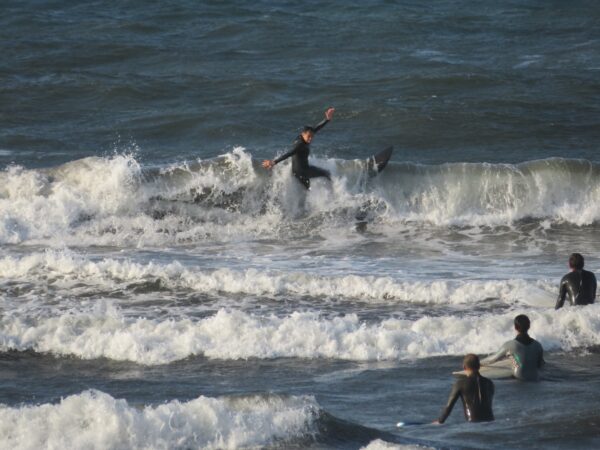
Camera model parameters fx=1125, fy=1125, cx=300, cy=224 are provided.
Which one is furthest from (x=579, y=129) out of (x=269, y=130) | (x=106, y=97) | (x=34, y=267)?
(x=34, y=267)

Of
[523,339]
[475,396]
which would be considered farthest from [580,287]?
[475,396]

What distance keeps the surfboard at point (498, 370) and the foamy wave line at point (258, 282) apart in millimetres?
3104

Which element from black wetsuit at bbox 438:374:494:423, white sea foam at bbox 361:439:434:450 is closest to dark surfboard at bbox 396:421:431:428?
black wetsuit at bbox 438:374:494:423

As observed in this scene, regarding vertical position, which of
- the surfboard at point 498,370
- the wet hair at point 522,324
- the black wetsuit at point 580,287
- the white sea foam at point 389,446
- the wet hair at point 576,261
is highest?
the wet hair at point 576,261

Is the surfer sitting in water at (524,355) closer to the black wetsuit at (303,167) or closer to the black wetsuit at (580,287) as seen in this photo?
the black wetsuit at (580,287)

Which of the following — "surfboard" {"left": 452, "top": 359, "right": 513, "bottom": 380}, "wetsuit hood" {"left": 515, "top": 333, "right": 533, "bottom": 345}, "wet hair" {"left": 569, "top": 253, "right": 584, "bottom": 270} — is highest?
"wet hair" {"left": 569, "top": 253, "right": 584, "bottom": 270}

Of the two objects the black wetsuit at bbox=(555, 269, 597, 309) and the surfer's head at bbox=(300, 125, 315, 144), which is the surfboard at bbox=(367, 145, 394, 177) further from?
the black wetsuit at bbox=(555, 269, 597, 309)

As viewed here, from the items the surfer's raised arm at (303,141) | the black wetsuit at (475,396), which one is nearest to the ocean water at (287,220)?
the black wetsuit at (475,396)

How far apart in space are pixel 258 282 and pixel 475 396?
20.1 feet

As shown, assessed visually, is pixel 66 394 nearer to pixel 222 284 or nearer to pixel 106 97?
pixel 222 284

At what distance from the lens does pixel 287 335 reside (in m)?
13.0

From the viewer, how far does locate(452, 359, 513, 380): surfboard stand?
1119 cm

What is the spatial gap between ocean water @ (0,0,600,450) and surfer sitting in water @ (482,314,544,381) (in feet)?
0.57

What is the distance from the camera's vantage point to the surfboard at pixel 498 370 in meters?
11.2
